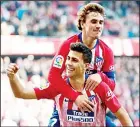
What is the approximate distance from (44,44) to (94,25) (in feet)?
20.3

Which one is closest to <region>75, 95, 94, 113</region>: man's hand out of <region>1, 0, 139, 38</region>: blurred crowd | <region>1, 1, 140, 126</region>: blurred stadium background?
<region>1, 1, 140, 126</region>: blurred stadium background

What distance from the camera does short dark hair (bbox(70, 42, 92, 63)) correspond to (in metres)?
3.59

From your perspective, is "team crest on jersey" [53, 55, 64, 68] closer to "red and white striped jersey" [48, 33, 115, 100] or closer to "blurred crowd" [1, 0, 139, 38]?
"red and white striped jersey" [48, 33, 115, 100]

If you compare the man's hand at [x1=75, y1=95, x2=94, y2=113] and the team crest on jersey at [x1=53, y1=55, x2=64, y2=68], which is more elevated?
the team crest on jersey at [x1=53, y1=55, x2=64, y2=68]

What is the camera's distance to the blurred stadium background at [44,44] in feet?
31.0

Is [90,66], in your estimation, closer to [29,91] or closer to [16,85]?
[29,91]

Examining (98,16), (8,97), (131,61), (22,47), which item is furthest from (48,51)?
(98,16)

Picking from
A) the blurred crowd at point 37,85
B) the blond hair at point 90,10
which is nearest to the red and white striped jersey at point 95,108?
the blond hair at point 90,10

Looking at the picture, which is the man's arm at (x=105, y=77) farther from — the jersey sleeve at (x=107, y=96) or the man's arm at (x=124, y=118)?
the man's arm at (x=124, y=118)

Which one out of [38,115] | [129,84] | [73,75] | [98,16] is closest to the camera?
[73,75]

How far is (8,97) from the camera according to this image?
948cm

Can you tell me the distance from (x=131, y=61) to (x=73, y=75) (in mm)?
7038

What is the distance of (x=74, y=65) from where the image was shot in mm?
3537

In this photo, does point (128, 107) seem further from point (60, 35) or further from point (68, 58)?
point (68, 58)
